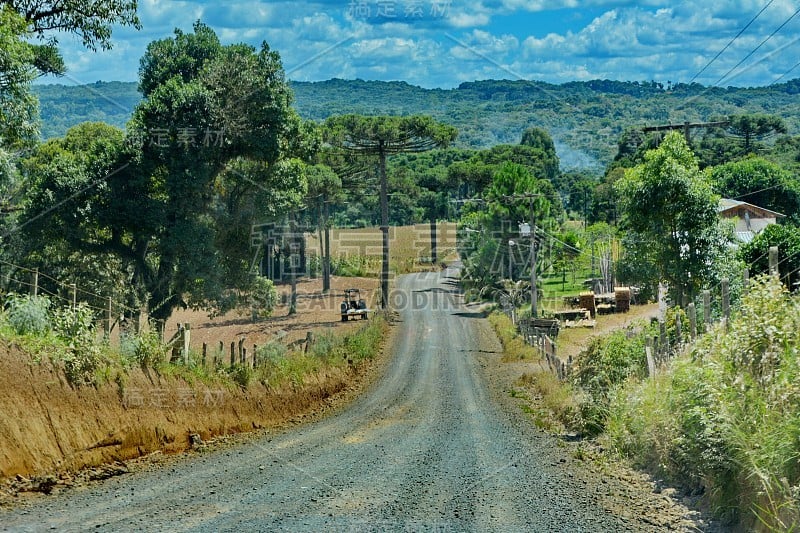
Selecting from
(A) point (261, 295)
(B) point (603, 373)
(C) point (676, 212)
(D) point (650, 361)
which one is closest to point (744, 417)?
(D) point (650, 361)

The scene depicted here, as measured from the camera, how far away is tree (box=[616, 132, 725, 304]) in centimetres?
2670

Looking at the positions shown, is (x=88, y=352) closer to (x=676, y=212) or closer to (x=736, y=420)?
(x=736, y=420)

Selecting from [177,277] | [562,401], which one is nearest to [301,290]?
[177,277]

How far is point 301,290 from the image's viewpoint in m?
66.2

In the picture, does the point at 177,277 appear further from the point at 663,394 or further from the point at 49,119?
the point at 49,119

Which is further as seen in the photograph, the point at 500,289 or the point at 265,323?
the point at 500,289

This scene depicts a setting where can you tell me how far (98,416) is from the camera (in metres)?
16.8

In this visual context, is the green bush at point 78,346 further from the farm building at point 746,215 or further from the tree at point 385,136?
the farm building at point 746,215

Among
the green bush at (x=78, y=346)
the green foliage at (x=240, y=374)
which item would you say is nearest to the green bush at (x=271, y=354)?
the green foliage at (x=240, y=374)

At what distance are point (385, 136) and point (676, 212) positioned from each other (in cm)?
3000

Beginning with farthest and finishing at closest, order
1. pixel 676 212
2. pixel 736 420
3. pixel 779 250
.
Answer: pixel 779 250 < pixel 676 212 < pixel 736 420

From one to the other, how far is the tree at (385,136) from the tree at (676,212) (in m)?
27.6

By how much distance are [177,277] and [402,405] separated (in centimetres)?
882

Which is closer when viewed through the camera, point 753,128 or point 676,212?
point 676,212
